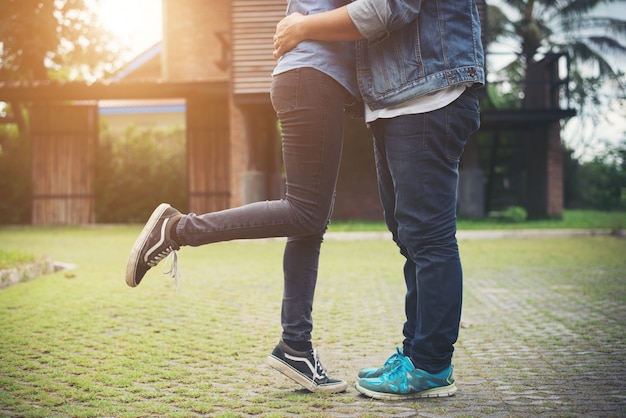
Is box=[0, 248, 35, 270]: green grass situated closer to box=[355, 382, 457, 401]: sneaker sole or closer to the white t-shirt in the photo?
box=[355, 382, 457, 401]: sneaker sole

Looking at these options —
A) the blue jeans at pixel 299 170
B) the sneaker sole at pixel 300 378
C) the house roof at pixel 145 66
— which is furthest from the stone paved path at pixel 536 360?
the house roof at pixel 145 66

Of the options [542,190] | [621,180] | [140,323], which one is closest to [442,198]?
[140,323]

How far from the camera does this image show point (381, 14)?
2.61 m

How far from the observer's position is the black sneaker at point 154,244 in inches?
114

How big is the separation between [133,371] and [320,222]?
1184 mm

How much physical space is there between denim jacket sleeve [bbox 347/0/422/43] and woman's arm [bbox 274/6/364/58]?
1.7 inches

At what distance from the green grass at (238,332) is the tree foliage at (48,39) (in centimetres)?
1214

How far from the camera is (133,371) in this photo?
330 centimetres

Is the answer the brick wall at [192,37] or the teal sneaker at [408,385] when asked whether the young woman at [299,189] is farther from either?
the brick wall at [192,37]

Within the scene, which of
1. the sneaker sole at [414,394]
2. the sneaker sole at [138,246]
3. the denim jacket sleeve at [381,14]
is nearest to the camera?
the denim jacket sleeve at [381,14]

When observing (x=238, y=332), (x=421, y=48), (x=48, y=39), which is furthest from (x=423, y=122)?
(x=48, y=39)

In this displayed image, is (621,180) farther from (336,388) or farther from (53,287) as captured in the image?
(336,388)

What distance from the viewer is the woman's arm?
2689 mm

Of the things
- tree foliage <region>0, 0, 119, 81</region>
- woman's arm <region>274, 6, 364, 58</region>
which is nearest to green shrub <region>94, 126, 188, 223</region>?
tree foliage <region>0, 0, 119, 81</region>
